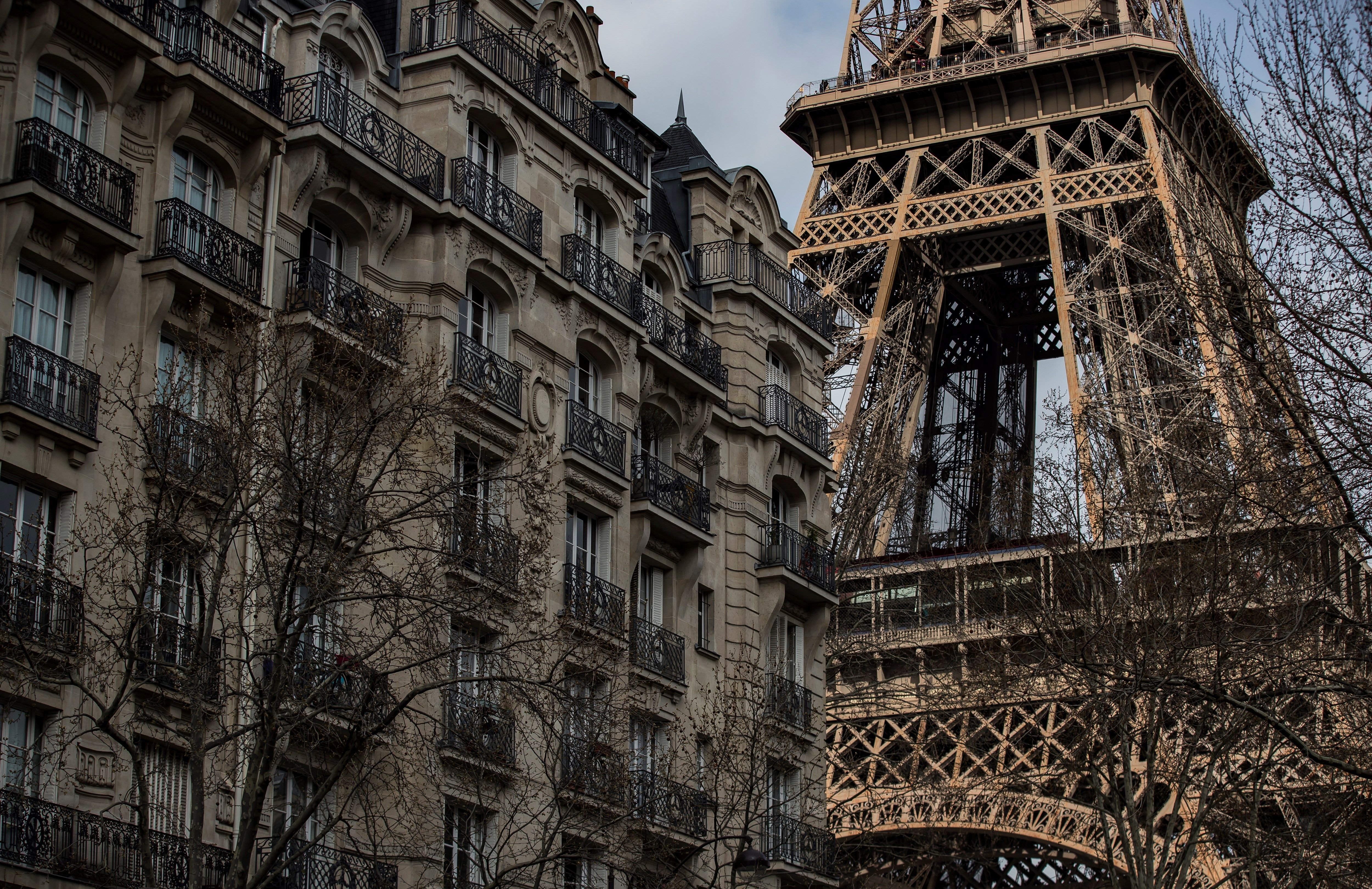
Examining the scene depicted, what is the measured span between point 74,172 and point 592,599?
9.81 metres

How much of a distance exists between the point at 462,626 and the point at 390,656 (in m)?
2.56

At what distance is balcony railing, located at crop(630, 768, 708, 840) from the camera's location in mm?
29672

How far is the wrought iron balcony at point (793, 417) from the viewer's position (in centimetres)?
3738

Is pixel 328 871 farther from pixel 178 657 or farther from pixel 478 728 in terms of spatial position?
pixel 178 657

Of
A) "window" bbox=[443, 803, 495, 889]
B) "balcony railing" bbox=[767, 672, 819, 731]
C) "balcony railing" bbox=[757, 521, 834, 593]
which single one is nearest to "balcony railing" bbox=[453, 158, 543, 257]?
"balcony railing" bbox=[757, 521, 834, 593]

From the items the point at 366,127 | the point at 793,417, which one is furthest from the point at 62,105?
the point at 793,417

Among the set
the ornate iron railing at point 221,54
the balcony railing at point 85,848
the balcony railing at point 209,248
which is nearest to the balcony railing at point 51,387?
Answer: the balcony railing at point 209,248

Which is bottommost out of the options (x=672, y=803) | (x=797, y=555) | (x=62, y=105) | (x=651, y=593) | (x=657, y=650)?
(x=672, y=803)

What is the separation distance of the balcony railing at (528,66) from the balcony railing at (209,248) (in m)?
6.01

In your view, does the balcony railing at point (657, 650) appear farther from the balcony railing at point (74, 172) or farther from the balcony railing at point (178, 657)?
the balcony railing at point (74, 172)

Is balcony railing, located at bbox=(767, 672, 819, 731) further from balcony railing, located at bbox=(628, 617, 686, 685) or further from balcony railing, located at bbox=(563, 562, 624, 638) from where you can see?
balcony railing, located at bbox=(563, 562, 624, 638)

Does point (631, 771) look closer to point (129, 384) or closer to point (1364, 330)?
point (129, 384)

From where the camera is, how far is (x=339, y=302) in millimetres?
26703

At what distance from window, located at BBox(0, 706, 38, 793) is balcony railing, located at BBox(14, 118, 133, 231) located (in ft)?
17.7
